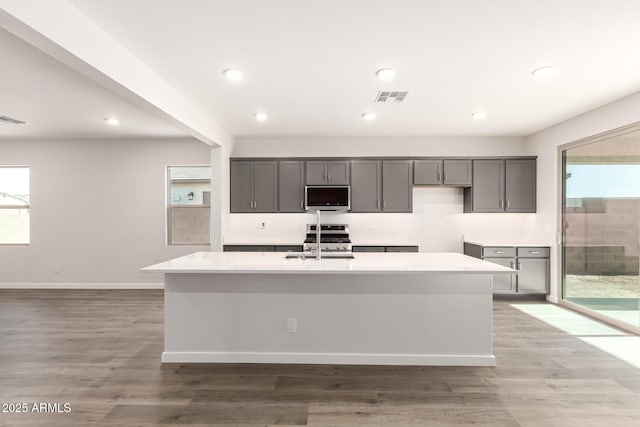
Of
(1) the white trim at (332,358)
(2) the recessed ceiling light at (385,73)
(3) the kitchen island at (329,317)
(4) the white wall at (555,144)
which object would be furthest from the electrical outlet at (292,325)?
(4) the white wall at (555,144)

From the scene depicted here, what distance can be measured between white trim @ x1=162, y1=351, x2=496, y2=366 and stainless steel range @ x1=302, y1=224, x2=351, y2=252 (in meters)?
2.32

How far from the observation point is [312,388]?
8.45 feet

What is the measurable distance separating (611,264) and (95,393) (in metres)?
5.45

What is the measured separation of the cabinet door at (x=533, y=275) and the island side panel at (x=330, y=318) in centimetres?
276

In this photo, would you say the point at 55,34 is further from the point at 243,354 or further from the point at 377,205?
the point at 377,205

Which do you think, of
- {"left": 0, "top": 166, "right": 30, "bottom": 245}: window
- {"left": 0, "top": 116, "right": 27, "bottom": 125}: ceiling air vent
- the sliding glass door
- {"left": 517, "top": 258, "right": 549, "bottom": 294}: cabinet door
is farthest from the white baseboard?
the sliding glass door

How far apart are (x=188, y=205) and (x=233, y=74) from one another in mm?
3395

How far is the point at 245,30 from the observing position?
252 cm

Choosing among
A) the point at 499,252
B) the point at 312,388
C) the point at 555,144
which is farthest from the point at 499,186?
the point at 312,388

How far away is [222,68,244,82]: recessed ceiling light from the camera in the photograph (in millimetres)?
3184

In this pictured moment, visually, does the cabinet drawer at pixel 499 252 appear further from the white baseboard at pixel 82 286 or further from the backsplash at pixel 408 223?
the white baseboard at pixel 82 286

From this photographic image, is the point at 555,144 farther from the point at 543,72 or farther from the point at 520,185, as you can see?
the point at 543,72

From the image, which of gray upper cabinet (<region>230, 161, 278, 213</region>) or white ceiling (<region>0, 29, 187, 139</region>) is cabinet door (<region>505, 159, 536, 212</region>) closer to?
gray upper cabinet (<region>230, 161, 278, 213</region>)

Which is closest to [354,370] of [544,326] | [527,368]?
[527,368]
